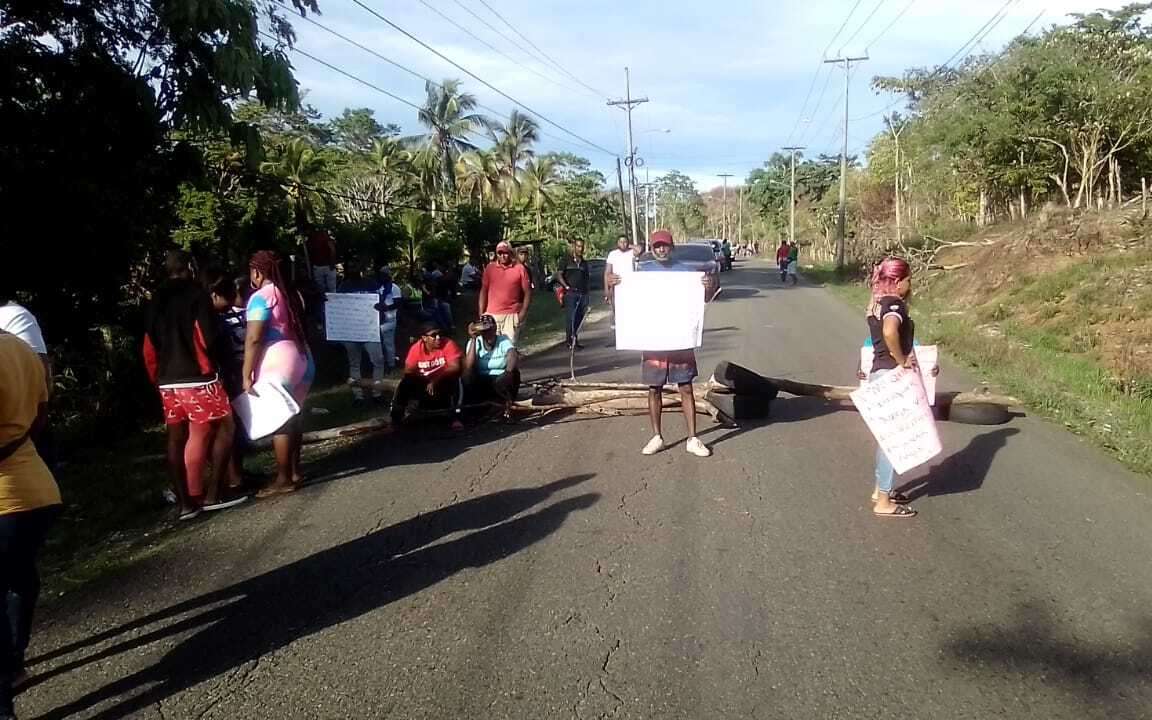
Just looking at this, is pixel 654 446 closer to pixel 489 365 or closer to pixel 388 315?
pixel 489 365

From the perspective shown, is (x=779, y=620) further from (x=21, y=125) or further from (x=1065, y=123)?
(x=1065, y=123)

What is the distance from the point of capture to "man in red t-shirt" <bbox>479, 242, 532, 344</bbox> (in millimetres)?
8938

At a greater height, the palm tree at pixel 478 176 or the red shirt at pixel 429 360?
the palm tree at pixel 478 176

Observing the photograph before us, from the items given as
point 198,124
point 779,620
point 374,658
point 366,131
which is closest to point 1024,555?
point 779,620

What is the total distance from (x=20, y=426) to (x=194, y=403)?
231 centimetres

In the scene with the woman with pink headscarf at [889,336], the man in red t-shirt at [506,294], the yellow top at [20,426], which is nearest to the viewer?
the yellow top at [20,426]

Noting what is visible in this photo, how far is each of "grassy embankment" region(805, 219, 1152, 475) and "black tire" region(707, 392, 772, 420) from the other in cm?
268

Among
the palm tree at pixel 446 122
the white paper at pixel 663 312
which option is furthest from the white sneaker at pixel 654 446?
the palm tree at pixel 446 122

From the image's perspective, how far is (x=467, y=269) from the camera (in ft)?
86.2

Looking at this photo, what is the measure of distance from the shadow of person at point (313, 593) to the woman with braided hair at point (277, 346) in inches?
50.3

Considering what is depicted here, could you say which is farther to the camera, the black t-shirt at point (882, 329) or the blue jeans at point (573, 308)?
the blue jeans at point (573, 308)

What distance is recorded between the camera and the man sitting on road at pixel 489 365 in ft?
26.0

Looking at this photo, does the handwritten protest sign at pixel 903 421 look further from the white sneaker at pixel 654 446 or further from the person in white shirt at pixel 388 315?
the person in white shirt at pixel 388 315

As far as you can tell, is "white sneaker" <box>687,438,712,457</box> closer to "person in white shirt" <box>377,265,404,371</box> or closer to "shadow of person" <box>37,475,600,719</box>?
"shadow of person" <box>37,475,600,719</box>
